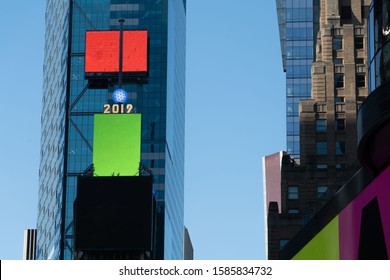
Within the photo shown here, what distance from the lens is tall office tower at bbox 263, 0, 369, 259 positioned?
106062mm

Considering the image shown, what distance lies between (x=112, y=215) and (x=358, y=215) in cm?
11617

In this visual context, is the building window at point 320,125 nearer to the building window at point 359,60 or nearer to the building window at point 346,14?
the building window at point 359,60

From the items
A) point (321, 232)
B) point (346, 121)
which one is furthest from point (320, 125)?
point (321, 232)

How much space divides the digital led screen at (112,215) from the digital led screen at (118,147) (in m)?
7.17

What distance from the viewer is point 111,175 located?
159 meters

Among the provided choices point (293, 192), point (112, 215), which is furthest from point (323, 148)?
point (112, 215)

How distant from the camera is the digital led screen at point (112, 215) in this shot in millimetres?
149500

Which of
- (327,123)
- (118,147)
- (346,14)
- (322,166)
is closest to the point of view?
(322,166)

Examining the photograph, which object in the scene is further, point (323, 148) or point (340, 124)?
point (340, 124)

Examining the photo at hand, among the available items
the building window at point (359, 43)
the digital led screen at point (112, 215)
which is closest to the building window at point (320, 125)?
the building window at point (359, 43)

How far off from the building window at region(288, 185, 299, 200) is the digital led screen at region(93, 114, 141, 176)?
174 ft

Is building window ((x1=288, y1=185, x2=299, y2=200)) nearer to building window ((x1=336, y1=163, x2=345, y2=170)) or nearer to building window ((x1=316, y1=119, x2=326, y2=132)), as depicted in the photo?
building window ((x1=336, y1=163, x2=345, y2=170))

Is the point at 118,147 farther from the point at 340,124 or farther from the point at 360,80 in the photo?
the point at 360,80

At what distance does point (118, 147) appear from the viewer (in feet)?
521
